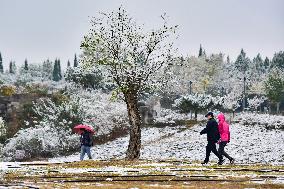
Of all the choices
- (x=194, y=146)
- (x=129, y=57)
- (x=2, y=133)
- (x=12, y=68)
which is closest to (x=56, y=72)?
(x=12, y=68)

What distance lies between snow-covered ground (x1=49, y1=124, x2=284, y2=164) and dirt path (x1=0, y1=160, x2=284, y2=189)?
1265 cm

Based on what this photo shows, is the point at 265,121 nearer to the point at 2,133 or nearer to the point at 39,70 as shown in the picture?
the point at 2,133

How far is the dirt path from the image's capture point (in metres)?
15.5

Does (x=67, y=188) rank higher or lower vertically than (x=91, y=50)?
lower

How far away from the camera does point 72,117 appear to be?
5025 centimetres

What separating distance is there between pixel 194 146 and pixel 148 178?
23.8 meters

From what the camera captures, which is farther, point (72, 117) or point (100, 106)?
point (100, 106)

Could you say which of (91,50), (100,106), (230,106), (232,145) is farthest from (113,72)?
(230,106)

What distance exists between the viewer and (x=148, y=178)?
1739cm

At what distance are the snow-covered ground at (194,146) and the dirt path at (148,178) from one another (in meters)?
12.6

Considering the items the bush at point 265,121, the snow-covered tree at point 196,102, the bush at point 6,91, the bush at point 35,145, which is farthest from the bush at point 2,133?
the bush at point 265,121

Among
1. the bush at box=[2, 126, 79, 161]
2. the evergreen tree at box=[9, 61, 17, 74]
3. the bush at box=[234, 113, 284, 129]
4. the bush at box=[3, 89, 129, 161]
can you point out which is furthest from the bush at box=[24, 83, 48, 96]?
the evergreen tree at box=[9, 61, 17, 74]

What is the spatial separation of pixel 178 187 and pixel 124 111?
136ft

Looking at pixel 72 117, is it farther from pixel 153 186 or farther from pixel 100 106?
pixel 153 186
